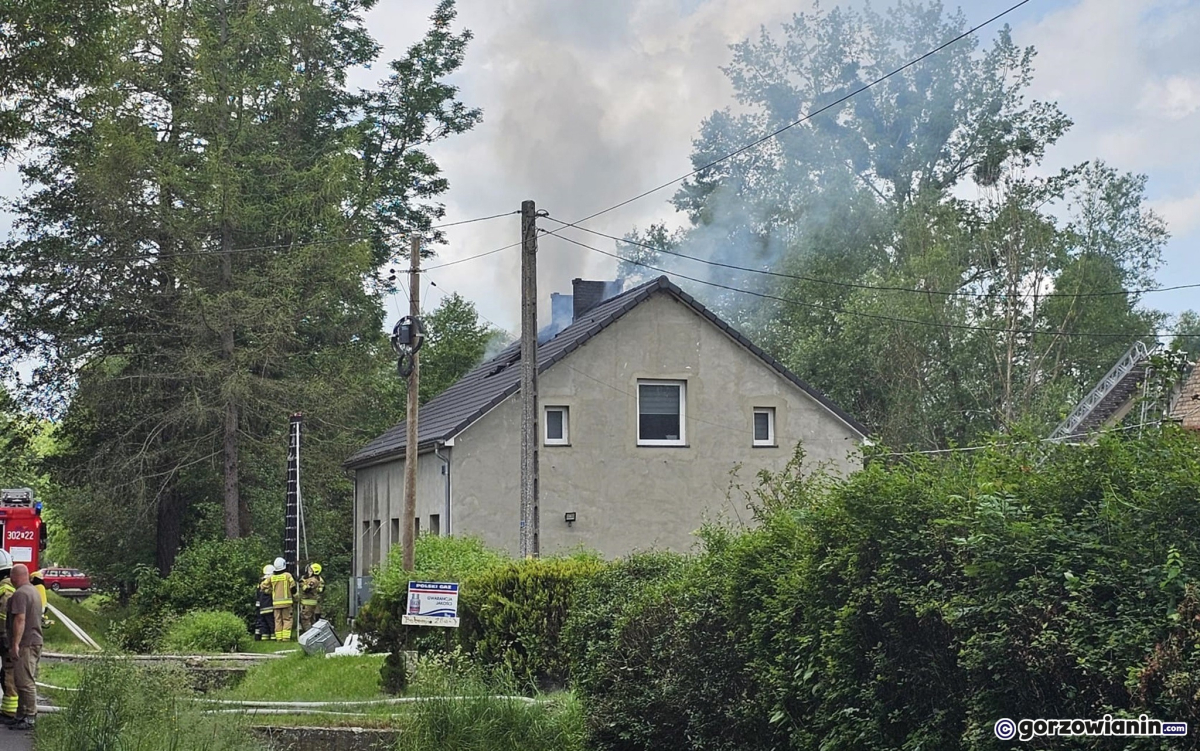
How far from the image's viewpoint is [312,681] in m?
17.5

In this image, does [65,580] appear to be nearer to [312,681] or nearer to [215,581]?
[215,581]

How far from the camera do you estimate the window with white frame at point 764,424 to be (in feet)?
101

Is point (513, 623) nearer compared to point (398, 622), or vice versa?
point (513, 623)

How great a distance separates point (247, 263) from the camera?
38406mm

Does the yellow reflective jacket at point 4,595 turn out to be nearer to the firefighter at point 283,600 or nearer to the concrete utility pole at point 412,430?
the concrete utility pole at point 412,430

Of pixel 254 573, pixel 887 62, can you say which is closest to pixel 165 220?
pixel 254 573

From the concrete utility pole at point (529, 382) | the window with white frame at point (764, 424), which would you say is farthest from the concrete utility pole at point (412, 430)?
the window with white frame at point (764, 424)

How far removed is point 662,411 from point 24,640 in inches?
699

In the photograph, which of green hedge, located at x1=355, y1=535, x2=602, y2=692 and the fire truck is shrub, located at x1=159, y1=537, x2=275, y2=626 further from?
green hedge, located at x1=355, y1=535, x2=602, y2=692

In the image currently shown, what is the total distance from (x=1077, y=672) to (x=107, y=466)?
35145mm

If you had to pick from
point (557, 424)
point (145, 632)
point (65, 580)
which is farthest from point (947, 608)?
point (65, 580)

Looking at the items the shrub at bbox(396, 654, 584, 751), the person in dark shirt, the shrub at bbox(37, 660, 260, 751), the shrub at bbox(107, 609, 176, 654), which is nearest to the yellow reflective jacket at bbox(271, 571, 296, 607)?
the shrub at bbox(107, 609, 176, 654)

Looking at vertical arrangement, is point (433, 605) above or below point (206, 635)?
above

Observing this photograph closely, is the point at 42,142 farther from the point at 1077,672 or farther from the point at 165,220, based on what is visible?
the point at 1077,672
